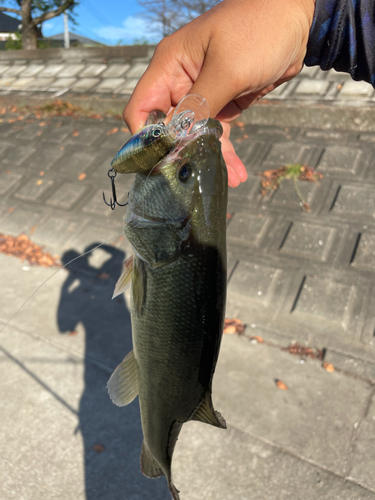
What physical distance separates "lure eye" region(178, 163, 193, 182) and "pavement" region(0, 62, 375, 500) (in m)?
1.96

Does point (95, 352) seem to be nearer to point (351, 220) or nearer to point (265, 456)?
point (265, 456)

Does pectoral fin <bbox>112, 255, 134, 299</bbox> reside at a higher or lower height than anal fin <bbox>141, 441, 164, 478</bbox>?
higher

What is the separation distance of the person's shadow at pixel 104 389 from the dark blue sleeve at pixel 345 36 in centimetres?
322

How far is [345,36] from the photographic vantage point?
230 centimetres

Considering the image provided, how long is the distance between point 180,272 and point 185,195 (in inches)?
12.1

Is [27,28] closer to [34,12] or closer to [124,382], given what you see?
[34,12]

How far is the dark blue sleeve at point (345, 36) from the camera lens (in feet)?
7.17

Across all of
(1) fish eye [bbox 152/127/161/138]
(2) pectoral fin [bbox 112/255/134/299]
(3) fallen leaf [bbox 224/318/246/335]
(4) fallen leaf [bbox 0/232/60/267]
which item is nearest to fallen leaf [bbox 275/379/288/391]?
(3) fallen leaf [bbox 224/318/246/335]

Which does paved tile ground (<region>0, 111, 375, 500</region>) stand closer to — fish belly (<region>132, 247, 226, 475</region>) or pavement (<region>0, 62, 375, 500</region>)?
pavement (<region>0, 62, 375, 500</region>)

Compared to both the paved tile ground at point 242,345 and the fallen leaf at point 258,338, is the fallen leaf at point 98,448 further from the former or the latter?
the fallen leaf at point 258,338

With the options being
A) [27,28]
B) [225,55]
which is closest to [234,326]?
[225,55]

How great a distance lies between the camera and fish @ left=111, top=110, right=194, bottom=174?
4.69ft

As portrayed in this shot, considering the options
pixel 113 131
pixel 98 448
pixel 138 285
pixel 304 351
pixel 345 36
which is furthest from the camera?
pixel 113 131

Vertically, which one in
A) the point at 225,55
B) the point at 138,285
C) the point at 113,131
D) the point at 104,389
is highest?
the point at 225,55
